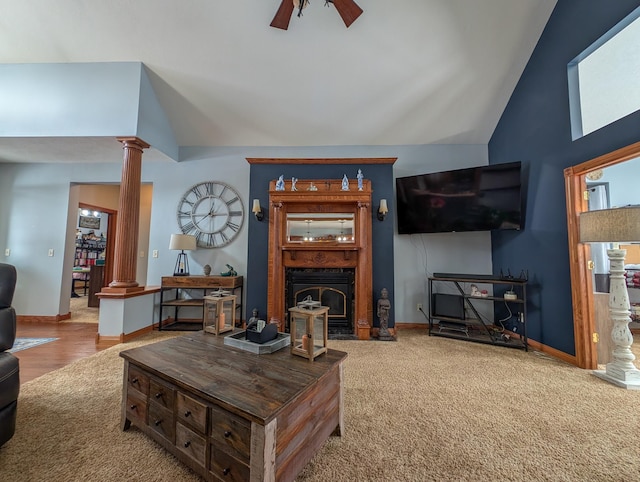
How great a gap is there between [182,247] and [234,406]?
10.7 ft

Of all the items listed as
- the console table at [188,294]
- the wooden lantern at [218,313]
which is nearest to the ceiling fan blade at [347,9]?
the wooden lantern at [218,313]

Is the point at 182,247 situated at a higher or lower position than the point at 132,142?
lower

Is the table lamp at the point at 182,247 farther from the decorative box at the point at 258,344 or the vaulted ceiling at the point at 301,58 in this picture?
the decorative box at the point at 258,344

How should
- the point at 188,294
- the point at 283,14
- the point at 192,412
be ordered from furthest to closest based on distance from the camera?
the point at 188,294 → the point at 283,14 → the point at 192,412

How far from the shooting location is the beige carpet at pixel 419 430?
1295 mm

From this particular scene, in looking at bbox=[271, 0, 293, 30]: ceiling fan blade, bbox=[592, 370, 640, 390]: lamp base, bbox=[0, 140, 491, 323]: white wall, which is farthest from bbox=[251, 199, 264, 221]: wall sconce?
bbox=[592, 370, 640, 390]: lamp base

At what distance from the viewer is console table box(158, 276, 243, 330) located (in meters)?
3.70

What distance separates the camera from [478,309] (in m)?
3.88

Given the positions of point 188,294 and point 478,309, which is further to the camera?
point 188,294

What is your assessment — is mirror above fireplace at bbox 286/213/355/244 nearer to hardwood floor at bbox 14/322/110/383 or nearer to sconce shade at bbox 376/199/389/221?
sconce shade at bbox 376/199/389/221

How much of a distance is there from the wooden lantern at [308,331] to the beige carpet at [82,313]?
4467 millimetres

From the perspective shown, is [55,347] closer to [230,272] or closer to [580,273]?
[230,272]

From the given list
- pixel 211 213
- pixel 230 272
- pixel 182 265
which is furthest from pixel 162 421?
pixel 211 213

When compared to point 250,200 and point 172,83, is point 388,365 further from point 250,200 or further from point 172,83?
point 172,83
